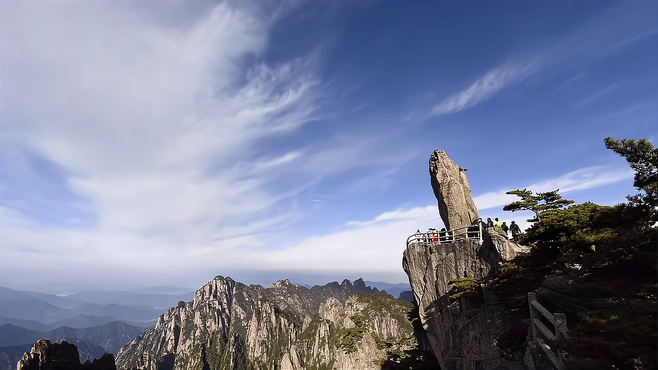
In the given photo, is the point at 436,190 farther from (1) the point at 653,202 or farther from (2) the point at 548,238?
(1) the point at 653,202

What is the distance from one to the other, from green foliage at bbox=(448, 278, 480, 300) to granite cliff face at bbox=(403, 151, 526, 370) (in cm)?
8

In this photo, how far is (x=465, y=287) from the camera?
23641 millimetres

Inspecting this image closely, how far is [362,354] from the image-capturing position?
104 meters

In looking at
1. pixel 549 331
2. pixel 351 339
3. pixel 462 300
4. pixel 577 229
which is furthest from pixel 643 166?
pixel 351 339

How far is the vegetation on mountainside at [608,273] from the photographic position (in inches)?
369

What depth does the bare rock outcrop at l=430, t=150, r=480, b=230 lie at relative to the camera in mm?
35281

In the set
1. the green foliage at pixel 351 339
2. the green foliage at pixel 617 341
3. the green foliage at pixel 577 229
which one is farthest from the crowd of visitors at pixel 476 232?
the green foliage at pixel 351 339

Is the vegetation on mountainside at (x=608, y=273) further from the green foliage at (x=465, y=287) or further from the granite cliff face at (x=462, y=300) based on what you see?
the green foliage at (x=465, y=287)

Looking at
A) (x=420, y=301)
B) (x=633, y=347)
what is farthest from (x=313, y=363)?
(x=633, y=347)

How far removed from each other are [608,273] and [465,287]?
1197 centimetres

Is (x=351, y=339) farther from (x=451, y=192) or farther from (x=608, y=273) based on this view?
(x=608, y=273)

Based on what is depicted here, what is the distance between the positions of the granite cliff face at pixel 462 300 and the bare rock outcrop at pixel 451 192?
315 inches

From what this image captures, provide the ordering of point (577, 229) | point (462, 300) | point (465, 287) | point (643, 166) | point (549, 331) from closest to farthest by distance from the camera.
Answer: point (643, 166) < point (549, 331) < point (577, 229) < point (465, 287) < point (462, 300)

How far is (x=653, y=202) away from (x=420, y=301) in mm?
22992
